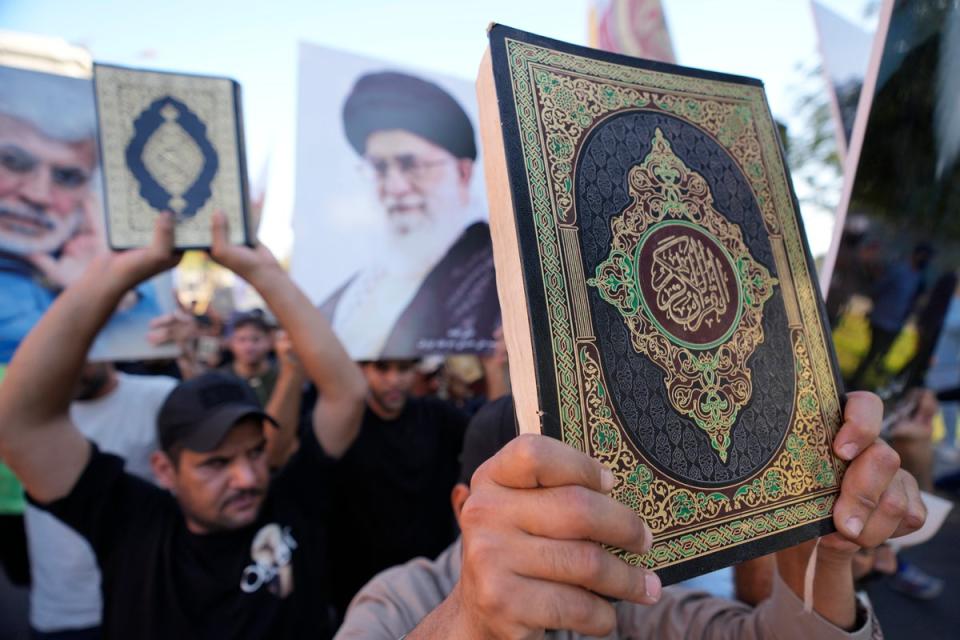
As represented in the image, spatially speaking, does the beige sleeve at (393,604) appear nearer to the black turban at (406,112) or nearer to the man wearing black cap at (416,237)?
the man wearing black cap at (416,237)

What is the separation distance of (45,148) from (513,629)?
242 cm

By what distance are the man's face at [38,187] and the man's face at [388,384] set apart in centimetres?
147

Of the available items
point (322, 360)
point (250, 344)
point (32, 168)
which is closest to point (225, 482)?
point (322, 360)

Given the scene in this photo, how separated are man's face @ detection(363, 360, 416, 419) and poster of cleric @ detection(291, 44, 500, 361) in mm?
639

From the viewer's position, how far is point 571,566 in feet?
2.20

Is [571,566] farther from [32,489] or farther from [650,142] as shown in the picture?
[32,489]

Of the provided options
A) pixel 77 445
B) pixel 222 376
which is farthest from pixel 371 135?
pixel 77 445

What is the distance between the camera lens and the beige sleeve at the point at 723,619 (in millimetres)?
1179

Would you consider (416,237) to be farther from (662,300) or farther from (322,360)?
(662,300)

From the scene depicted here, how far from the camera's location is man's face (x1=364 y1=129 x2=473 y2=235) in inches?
100.0

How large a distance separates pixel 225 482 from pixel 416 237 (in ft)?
4.13

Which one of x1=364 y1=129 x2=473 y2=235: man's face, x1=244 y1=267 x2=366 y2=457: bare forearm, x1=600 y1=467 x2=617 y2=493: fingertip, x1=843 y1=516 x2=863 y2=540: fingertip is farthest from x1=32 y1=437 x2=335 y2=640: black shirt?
x1=843 y1=516 x2=863 y2=540: fingertip

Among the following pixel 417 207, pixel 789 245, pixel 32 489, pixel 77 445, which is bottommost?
pixel 32 489

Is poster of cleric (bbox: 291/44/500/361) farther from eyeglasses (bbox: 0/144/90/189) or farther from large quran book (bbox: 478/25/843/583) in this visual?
large quran book (bbox: 478/25/843/583)
